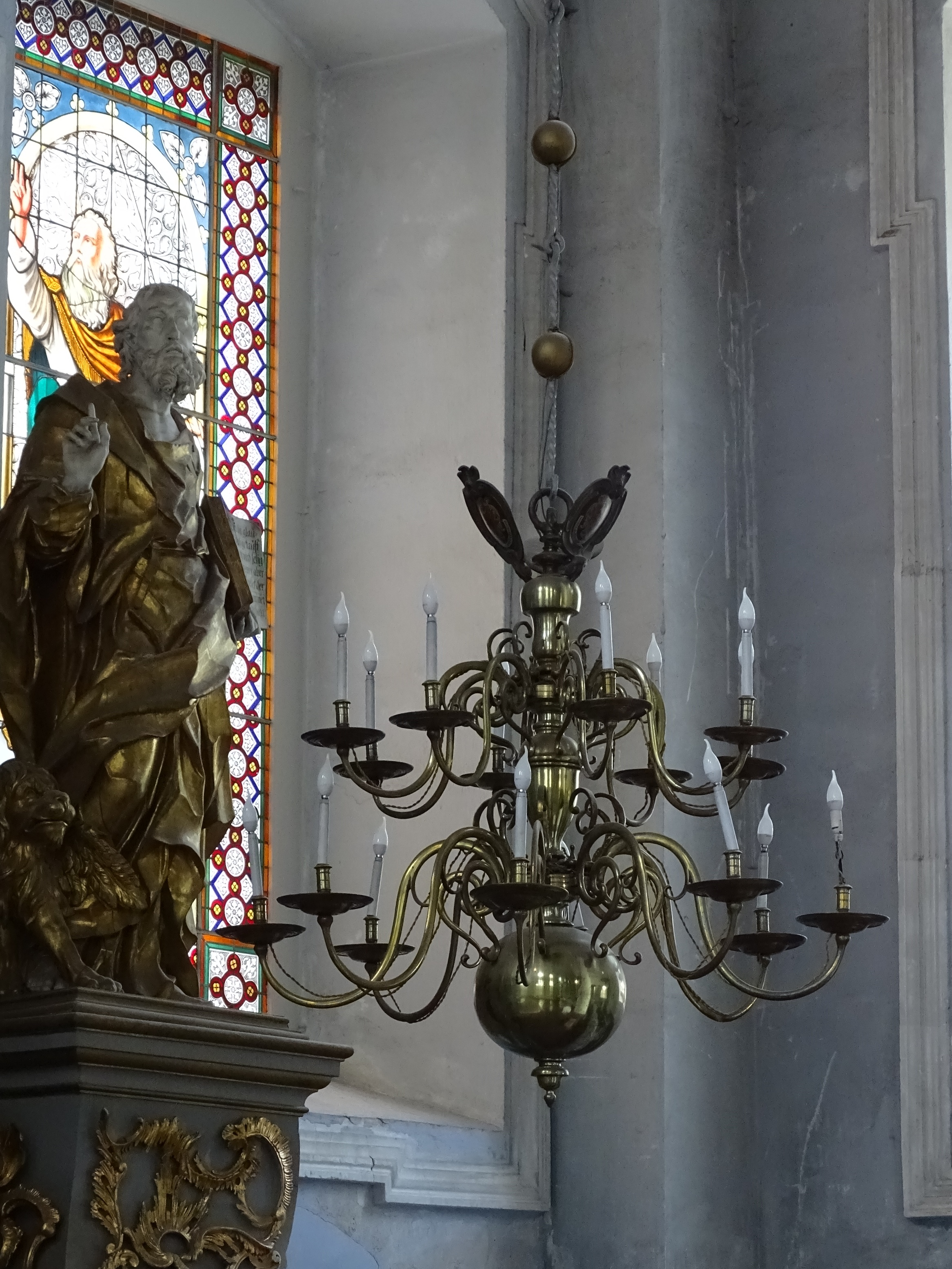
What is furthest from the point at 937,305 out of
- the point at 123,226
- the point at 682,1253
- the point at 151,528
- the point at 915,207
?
the point at 151,528

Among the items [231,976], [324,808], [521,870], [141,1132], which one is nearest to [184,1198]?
[141,1132]

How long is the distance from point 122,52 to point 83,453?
3.67 m

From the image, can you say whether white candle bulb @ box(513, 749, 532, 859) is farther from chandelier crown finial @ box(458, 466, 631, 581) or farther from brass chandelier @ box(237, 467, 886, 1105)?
chandelier crown finial @ box(458, 466, 631, 581)

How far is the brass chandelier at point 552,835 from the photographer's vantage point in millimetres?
4309

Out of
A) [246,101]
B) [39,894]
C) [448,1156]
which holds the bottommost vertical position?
[448,1156]

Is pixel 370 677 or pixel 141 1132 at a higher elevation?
pixel 370 677

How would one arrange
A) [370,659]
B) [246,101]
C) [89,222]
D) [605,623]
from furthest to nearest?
1. [246,101]
2. [89,222]
3. [370,659]
4. [605,623]

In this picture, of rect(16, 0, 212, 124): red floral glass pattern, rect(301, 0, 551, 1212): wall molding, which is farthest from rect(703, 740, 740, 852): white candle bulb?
rect(16, 0, 212, 124): red floral glass pattern

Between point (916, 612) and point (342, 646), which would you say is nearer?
point (342, 646)

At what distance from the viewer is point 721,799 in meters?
4.38

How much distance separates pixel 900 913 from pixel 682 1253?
4.17 feet

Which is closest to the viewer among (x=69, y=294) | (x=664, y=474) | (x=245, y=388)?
(x=69, y=294)

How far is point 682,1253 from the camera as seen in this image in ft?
24.2

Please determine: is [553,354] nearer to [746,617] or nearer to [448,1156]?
[746,617]
